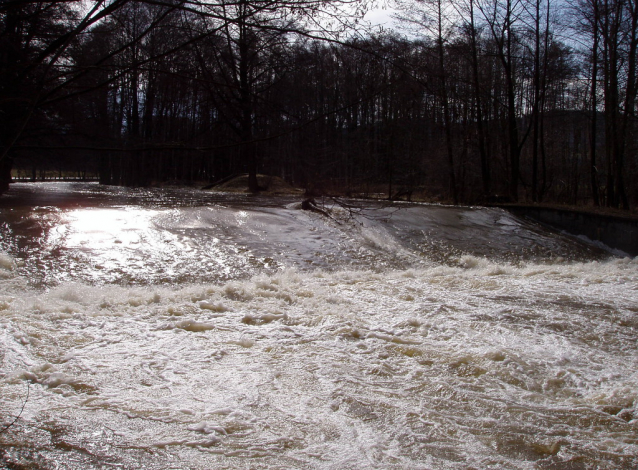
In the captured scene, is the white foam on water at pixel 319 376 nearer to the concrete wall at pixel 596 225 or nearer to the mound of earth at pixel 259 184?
the concrete wall at pixel 596 225

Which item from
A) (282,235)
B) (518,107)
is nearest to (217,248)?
(282,235)

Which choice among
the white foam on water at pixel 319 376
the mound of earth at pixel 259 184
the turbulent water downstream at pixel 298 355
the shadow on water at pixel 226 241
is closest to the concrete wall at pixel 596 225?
the shadow on water at pixel 226 241

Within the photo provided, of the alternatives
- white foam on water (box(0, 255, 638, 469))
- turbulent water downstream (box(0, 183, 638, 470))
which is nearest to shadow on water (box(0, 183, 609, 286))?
turbulent water downstream (box(0, 183, 638, 470))

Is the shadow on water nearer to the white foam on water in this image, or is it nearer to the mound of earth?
the white foam on water

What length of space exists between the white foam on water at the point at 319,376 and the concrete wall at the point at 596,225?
17.8 feet

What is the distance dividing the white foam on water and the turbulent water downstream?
2cm

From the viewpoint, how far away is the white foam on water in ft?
9.96

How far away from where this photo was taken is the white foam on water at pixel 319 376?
3.04 metres

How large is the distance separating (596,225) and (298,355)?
10094 mm

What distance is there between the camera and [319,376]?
4016 millimetres

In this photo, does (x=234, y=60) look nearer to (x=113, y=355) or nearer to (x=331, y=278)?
(x=113, y=355)

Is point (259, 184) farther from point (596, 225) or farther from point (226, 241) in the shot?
point (596, 225)

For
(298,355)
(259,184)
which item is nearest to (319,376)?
(298,355)

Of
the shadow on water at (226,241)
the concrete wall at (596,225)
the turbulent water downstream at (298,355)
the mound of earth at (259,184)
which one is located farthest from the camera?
the mound of earth at (259,184)
